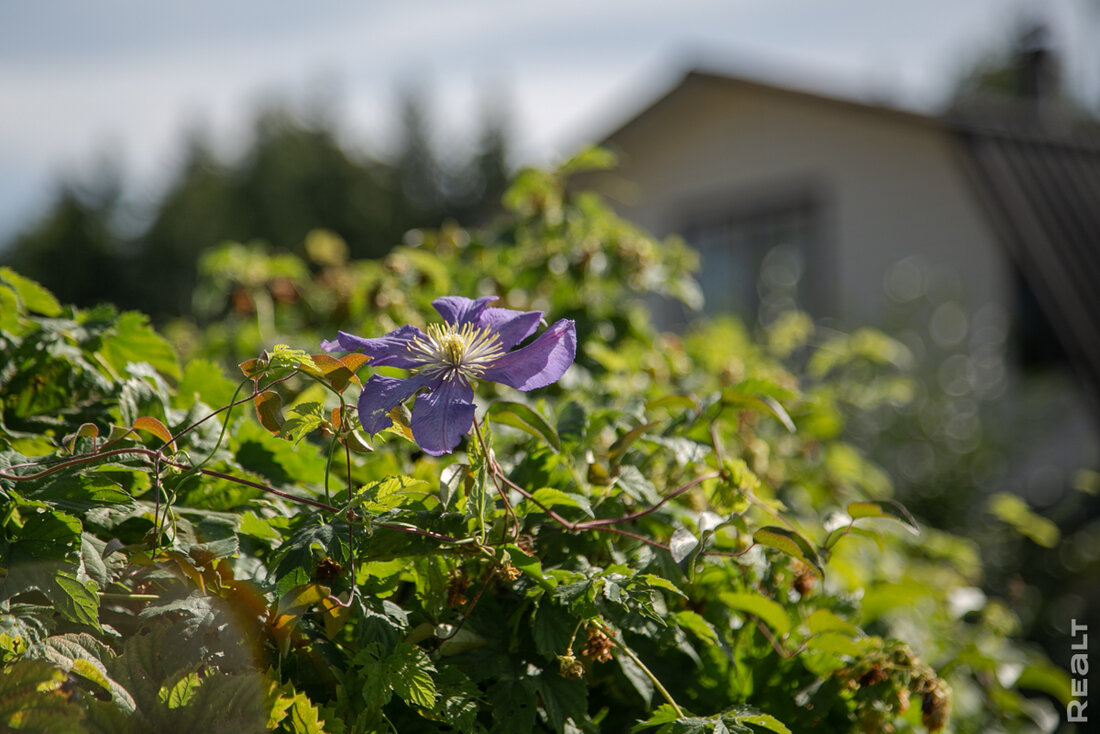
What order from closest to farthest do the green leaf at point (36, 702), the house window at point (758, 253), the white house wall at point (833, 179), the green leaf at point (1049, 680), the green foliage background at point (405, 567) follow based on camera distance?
the green leaf at point (36, 702) → the green foliage background at point (405, 567) → the green leaf at point (1049, 680) → the white house wall at point (833, 179) → the house window at point (758, 253)

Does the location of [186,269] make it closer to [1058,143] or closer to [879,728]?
[1058,143]

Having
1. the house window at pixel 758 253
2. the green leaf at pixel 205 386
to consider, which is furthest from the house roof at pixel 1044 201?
the green leaf at pixel 205 386

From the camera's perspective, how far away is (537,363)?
110 centimetres

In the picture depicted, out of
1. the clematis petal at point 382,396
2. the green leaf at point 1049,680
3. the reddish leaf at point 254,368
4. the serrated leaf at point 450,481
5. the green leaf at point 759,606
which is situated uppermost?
the reddish leaf at point 254,368

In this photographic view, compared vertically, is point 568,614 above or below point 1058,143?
above

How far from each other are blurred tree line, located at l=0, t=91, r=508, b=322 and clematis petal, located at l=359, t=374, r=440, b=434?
10720 millimetres

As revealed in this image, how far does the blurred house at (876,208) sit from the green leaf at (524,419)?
6.54 metres

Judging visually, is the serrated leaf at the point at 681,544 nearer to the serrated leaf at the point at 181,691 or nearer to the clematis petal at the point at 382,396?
the clematis petal at the point at 382,396

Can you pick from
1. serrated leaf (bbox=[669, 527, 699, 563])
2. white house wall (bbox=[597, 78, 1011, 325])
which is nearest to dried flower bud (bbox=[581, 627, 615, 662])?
Result: serrated leaf (bbox=[669, 527, 699, 563])

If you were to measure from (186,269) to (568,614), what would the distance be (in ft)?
87.8

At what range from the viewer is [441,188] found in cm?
4056

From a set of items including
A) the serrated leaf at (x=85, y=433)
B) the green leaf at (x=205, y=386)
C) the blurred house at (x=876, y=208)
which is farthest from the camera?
the blurred house at (x=876, y=208)

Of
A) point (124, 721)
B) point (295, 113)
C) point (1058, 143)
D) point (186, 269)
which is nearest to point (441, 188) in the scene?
point (295, 113)

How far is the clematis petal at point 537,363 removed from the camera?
1093mm
